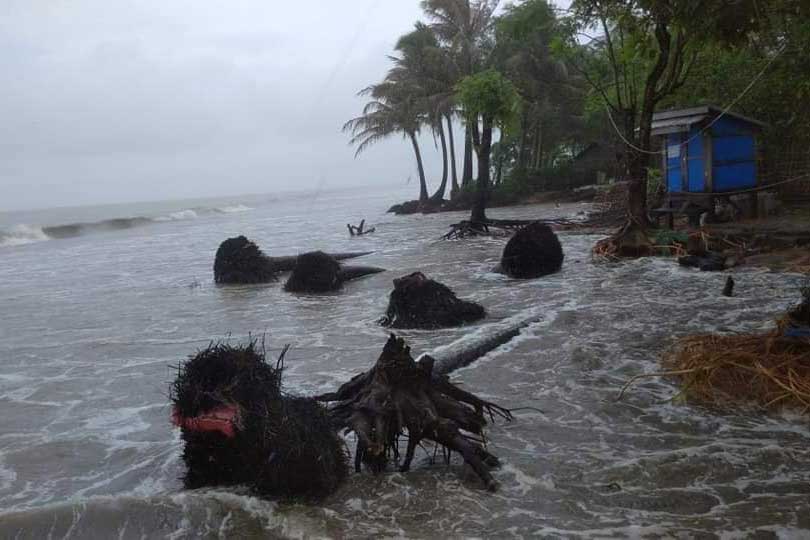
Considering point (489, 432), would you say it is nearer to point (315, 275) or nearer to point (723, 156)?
point (315, 275)

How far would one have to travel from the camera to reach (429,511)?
3.80 metres

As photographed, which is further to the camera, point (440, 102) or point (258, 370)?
point (440, 102)

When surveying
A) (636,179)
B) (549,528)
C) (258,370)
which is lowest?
(549,528)

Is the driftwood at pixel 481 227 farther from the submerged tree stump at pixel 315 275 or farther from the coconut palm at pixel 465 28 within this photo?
the coconut palm at pixel 465 28

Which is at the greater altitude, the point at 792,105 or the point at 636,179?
the point at 792,105

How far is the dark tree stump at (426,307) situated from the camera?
340 inches

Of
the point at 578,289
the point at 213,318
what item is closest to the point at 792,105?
the point at 578,289

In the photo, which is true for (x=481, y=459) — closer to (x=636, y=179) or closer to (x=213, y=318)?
(x=213, y=318)

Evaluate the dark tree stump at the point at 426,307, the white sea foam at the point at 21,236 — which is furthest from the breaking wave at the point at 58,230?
the dark tree stump at the point at 426,307

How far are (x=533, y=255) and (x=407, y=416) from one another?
8499mm

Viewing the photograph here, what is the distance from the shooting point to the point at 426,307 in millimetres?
8680

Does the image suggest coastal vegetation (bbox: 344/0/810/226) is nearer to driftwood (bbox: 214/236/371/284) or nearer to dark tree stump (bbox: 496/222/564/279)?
dark tree stump (bbox: 496/222/564/279)

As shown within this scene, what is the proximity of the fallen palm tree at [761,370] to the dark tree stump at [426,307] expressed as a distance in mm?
3338

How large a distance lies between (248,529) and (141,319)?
765 cm
